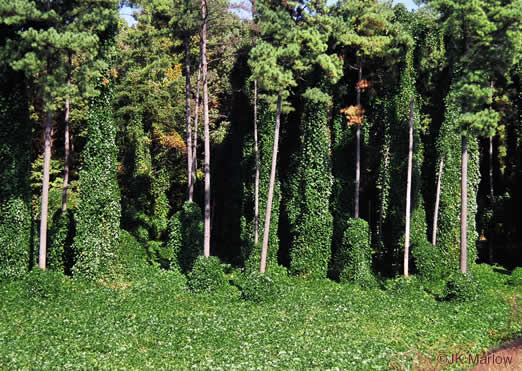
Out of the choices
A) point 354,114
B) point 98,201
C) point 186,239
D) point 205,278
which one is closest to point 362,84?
point 354,114

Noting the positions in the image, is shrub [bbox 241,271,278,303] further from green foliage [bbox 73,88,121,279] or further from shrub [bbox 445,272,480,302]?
shrub [bbox 445,272,480,302]

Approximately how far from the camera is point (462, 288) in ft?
52.1

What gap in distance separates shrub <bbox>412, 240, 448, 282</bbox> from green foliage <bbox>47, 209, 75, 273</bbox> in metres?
13.3

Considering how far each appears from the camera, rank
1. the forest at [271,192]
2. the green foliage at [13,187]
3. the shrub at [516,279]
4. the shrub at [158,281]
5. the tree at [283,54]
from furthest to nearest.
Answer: the shrub at [516,279] < the tree at [283,54] < the shrub at [158,281] < the green foliage at [13,187] < the forest at [271,192]

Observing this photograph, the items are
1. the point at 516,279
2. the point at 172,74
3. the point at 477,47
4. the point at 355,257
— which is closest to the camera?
the point at 477,47

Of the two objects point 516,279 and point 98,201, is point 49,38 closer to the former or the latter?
point 98,201

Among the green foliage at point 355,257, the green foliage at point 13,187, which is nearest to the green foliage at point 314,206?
the green foliage at point 355,257

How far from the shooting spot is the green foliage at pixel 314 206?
18578 millimetres

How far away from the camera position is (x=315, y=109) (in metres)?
18.7

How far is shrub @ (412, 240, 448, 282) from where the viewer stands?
18.7 metres

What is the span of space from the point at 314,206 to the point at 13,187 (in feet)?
35.8

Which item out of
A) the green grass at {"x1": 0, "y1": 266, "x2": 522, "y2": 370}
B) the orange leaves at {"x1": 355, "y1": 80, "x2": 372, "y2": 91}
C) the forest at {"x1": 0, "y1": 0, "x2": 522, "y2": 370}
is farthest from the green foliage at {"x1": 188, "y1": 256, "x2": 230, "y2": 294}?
the orange leaves at {"x1": 355, "y1": 80, "x2": 372, "y2": 91}

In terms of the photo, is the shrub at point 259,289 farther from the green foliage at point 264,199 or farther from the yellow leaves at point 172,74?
the yellow leaves at point 172,74

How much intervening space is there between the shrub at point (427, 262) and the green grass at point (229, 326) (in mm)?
2059
